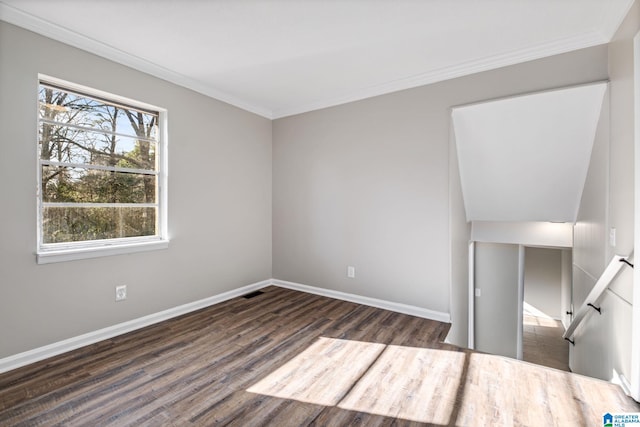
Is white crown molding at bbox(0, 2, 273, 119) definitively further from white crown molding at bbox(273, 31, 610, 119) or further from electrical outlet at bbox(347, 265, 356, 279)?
electrical outlet at bbox(347, 265, 356, 279)

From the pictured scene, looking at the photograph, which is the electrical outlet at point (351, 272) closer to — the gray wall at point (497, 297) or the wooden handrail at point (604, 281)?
the wooden handrail at point (604, 281)

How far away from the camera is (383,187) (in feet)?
11.3

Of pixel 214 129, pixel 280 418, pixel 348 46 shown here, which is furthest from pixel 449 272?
pixel 214 129

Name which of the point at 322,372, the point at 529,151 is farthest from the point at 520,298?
the point at 322,372

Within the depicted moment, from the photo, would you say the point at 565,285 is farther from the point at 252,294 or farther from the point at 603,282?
the point at 252,294

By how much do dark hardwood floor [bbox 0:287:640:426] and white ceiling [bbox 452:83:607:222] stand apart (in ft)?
6.38

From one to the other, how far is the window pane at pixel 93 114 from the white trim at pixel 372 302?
258 cm

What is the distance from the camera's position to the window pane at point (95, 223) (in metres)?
2.39

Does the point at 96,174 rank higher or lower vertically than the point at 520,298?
higher

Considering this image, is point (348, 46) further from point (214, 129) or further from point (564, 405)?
point (564, 405)

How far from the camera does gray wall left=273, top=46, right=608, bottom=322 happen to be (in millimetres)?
2930

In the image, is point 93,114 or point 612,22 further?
point 93,114

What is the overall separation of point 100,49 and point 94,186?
119 centimetres

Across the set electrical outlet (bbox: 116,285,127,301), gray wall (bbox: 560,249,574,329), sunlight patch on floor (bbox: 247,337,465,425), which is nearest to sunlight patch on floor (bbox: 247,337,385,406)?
sunlight patch on floor (bbox: 247,337,465,425)
